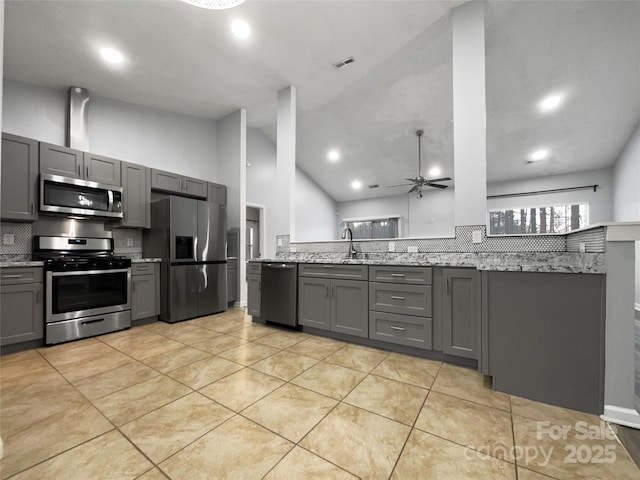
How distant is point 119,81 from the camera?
3547mm

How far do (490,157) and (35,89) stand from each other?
7.50 meters

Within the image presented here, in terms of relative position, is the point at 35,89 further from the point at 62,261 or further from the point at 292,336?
the point at 292,336

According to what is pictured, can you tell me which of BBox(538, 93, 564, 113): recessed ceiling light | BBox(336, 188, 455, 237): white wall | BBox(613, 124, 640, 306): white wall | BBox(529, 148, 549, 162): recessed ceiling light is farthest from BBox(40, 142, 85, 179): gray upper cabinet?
BBox(613, 124, 640, 306): white wall

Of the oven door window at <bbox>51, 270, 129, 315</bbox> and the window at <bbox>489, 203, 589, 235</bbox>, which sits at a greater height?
the window at <bbox>489, 203, 589, 235</bbox>

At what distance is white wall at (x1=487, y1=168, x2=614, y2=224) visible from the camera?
587 centimetres

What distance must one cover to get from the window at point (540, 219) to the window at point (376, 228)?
8.40 ft

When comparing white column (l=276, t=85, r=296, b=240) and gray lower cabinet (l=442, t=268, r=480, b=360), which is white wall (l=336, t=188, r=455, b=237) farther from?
gray lower cabinet (l=442, t=268, r=480, b=360)

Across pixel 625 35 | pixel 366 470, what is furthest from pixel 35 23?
pixel 625 35

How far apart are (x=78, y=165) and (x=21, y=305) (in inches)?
64.2

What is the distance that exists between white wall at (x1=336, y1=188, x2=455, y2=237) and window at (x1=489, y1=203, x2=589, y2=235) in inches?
42.7

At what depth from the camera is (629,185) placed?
471 cm

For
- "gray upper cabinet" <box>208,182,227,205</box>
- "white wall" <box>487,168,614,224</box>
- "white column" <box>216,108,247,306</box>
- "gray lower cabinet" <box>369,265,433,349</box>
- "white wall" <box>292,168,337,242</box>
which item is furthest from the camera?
"white wall" <box>292,168,337,242</box>

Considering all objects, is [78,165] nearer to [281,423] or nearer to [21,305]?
[21,305]

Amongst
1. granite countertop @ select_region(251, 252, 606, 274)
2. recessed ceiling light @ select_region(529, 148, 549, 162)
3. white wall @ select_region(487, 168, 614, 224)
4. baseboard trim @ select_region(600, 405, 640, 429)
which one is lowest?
baseboard trim @ select_region(600, 405, 640, 429)
